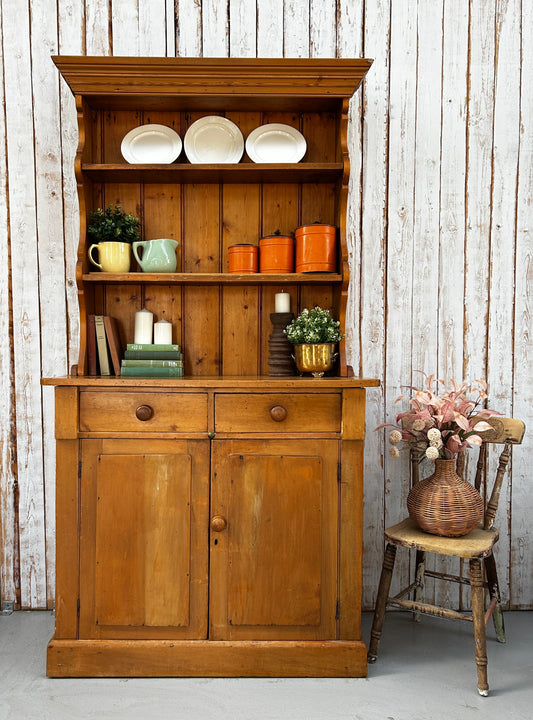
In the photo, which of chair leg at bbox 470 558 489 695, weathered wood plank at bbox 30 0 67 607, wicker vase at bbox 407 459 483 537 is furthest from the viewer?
weathered wood plank at bbox 30 0 67 607

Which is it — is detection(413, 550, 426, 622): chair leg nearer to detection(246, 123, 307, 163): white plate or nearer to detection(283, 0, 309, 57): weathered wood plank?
detection(246, 123, 307, 163): white plate

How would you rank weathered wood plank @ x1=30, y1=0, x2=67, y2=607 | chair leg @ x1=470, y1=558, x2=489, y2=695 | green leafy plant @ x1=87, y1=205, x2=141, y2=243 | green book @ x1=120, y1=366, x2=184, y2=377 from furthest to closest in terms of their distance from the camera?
weathered wood plank @ x1=30, y1=0, x2=67, y2=607 < green leafy plant @ x1=87, y1=205, x2=141, y2=243 < green book @ x1=120, y1=366, x2=184, y2=377 < chair leg @ x1=470, y1=558, x2=489, y2=695

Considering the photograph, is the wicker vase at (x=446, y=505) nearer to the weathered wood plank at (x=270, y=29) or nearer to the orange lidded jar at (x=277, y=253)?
the orange lidded jar at (x=277, y=253)

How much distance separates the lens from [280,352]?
220 centimetres

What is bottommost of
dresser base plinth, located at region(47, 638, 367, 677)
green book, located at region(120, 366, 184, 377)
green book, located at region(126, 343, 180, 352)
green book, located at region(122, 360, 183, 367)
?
dresser base plinth, located at region(47, 638, 367, 677)

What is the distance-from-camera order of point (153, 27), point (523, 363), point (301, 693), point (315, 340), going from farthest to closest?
point (523, 363), point (153, 27), point (315, 340), point (301, 693)

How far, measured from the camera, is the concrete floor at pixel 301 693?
1.72 metres

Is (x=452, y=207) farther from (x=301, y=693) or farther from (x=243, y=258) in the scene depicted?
(x=301, y=693)

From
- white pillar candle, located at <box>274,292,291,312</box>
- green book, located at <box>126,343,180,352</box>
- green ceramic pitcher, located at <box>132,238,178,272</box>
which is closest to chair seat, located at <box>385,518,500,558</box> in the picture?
white pillar candle, located at <box>274,292,291,312</box>

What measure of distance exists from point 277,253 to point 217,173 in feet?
1.27

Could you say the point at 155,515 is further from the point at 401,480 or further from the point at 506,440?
the point at 506,440

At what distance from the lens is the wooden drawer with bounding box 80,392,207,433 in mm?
1919

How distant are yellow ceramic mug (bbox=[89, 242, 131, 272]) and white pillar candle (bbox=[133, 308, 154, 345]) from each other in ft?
0.63

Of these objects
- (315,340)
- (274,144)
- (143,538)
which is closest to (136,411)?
(143,538)
